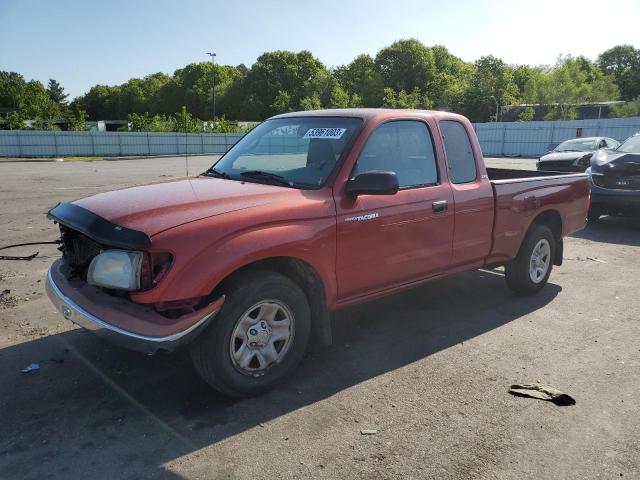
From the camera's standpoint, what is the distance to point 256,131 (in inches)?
196

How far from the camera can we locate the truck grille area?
3578 millimetres

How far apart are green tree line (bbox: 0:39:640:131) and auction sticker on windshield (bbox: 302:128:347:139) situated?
5904 cm

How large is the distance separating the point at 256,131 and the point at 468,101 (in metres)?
66.9

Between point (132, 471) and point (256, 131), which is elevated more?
point (256, 131)

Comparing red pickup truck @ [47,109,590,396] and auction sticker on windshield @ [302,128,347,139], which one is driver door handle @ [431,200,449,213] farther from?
auction sticker on windshield @ [302,128,347,139]

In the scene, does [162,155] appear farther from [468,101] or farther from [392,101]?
[468,101]

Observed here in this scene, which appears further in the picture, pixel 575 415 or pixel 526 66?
pixel 526 66

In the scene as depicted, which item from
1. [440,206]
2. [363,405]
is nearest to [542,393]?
[363,405]

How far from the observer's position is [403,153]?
4426 mm

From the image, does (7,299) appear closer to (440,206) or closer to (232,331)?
(232,331)

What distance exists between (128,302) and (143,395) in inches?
29.4

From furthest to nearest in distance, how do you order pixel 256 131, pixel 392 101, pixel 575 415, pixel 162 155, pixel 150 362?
1. pixel 392 101
2. pixel 162 155
3. pixel 256 131
4. pixel 150 362
5. pixel 575 415

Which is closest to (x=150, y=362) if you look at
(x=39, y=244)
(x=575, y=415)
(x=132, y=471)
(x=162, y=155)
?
(x=132, y=471)

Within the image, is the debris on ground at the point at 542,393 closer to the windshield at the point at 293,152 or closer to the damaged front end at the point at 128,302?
the windshield at the point at 293,152
